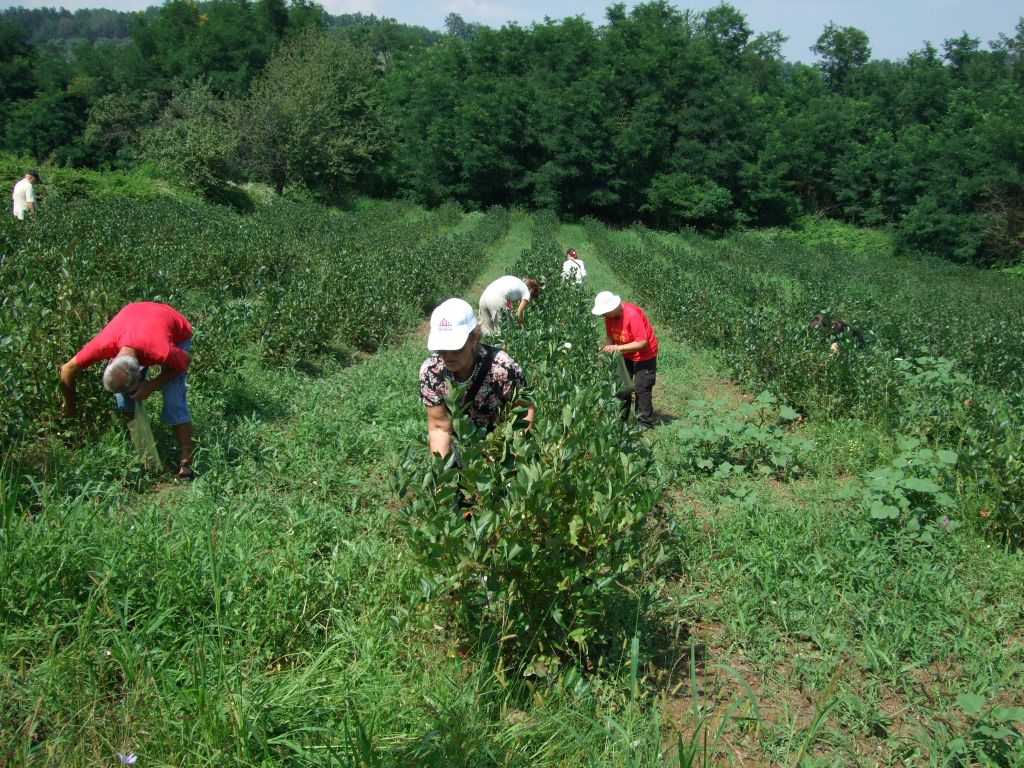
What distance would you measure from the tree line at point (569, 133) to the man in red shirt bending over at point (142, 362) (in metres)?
30.0

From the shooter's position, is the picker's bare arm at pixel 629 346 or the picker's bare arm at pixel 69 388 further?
the picker's bare arm at pixel 629 346

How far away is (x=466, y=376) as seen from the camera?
142 inches

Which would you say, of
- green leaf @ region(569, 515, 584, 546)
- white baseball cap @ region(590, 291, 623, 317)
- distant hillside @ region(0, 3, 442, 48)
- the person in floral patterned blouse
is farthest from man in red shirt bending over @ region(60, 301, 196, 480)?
distant hillside @ region(0, 3, 442, 48)

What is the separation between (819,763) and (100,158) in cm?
4720

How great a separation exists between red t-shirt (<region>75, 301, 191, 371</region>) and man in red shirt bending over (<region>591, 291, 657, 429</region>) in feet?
11.6

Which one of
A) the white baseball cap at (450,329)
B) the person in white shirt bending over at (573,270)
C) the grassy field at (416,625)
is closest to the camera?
the grassy field at (416,625)

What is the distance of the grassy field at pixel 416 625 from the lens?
8.46 feet

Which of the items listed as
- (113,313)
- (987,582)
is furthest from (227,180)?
(987,582)

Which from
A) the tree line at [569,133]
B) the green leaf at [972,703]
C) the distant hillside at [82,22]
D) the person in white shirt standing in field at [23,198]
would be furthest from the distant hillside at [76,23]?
the green leaf at [972,703]

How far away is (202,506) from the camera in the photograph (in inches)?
168

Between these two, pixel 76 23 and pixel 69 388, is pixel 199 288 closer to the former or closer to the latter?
pixel 69 388

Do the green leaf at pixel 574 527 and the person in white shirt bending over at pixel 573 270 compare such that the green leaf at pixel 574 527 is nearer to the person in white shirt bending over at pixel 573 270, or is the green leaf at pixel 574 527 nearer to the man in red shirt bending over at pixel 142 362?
the man in red shirt bending over at pixel 142 362

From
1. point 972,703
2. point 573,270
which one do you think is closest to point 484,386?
point 972,703

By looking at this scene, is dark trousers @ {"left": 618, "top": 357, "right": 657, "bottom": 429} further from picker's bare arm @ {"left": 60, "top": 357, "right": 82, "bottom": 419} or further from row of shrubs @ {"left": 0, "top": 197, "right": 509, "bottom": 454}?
picker's bare arm @ {"left": 60, "top": 357, "right": 82, "bottom": 419}
